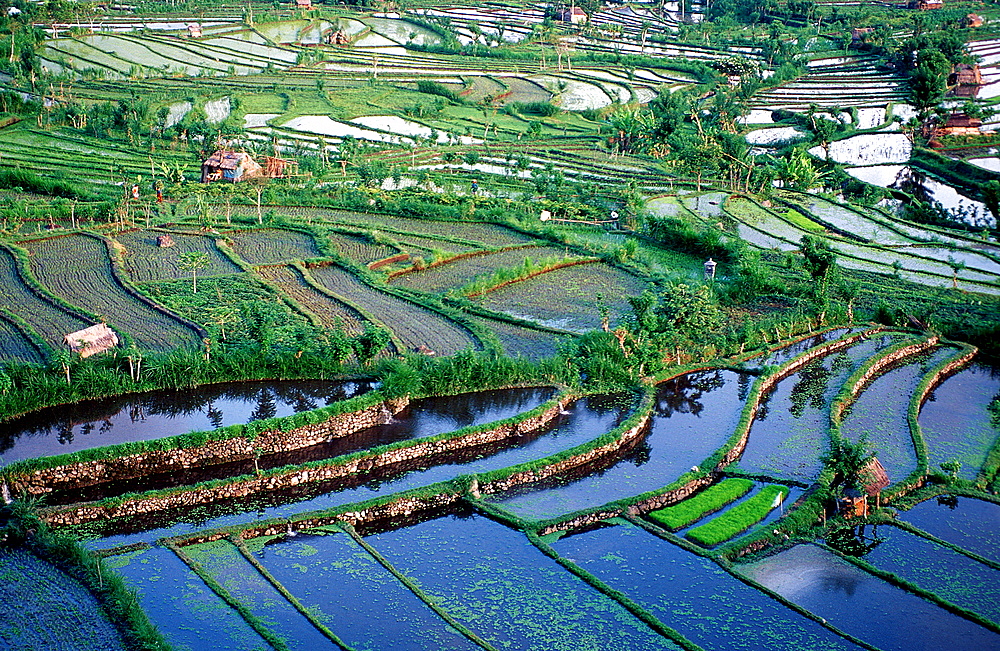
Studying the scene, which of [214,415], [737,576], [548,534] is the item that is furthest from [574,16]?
[737,576]

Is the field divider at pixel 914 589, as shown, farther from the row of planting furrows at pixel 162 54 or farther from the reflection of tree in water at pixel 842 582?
the row of planting furrows at pixel 162 54

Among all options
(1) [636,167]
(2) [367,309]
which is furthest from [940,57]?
(2) [367,309]

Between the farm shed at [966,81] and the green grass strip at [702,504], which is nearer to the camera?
the green grass strip at [702,504]

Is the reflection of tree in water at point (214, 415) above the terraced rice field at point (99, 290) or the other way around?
the other way around

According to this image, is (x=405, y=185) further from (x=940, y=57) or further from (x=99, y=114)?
(x=940, y=57)

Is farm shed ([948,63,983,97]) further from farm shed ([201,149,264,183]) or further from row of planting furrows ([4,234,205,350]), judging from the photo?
row of planting furrows ([4,234,205,350])

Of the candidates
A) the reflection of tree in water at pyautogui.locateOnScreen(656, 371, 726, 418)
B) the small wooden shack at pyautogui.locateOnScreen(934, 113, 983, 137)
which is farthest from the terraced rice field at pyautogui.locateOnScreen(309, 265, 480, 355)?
the small wooden shack at pyautogui.locateOnScreen(934, 113, 983, 137)

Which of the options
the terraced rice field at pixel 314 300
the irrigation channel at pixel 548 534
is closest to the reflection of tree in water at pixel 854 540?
the irrigation channel at pixel 548 534
